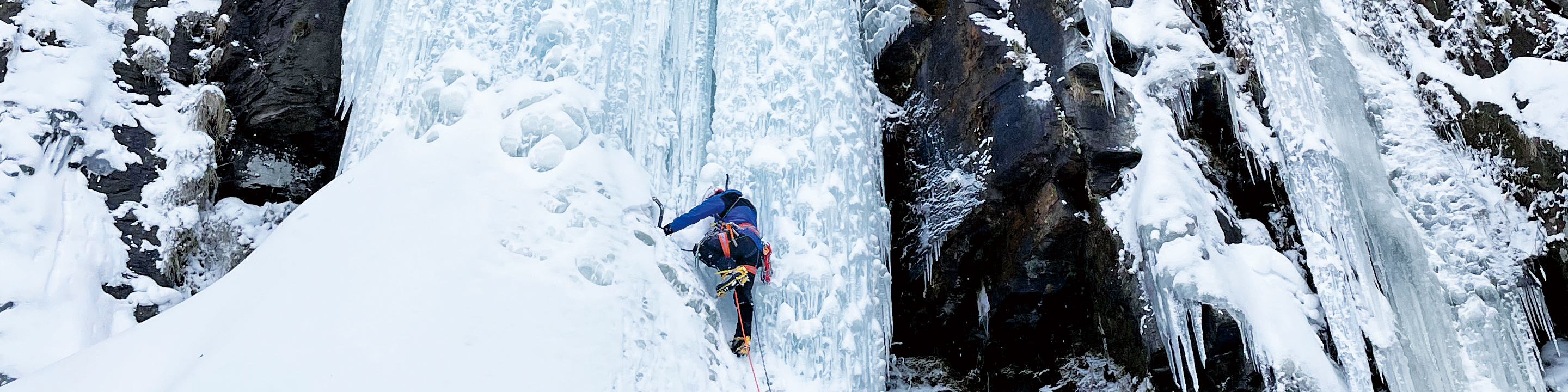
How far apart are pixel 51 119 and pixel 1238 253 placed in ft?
25.4

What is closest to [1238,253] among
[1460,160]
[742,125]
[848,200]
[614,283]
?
[1460,160]

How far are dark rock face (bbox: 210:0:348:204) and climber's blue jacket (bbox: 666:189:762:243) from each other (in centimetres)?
336

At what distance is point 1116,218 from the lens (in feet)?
18.4

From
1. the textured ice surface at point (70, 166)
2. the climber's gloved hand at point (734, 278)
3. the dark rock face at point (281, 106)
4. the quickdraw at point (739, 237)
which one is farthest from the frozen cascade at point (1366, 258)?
the textured ice surface at point (70, 166)

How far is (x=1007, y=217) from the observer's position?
6094 mm

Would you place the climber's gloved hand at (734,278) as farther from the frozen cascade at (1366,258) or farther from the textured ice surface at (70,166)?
the textured ice surface at (70,166)

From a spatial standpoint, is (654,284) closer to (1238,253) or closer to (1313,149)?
(1238,253)

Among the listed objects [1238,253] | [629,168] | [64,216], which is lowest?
[1238,253]

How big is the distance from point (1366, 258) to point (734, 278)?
3.68m

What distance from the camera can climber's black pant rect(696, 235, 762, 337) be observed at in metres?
5.02

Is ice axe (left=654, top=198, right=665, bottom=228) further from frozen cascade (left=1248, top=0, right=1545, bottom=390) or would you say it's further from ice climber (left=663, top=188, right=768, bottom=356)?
frozen cascade (left=1248, top=0, right=1545, bottom=390)

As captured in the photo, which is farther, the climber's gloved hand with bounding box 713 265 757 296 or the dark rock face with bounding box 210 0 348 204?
the dark rock face with bounding box 210 0 348 204

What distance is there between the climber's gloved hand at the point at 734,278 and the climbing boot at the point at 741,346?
273 mm

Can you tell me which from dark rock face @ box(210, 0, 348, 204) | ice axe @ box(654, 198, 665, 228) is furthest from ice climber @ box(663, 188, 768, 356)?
dark rock face @ box(210, 0, 348, 204)
